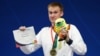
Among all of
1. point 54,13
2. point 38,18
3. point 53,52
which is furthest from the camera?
point 38,18

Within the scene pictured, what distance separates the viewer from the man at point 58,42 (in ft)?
7.15

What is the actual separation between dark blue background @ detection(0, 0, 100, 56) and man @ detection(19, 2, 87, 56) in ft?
4.29

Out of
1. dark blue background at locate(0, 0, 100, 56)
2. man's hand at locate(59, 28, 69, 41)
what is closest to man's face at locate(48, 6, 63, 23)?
man's hand at locate(59, 28, 69, 41)

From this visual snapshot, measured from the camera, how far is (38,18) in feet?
12.5

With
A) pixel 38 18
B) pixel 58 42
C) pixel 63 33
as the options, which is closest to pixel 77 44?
pixel 58 42

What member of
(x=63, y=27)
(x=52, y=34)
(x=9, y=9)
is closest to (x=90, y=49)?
(x=9, y=9)

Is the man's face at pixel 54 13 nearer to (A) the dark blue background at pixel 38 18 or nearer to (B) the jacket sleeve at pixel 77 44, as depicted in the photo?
(B) the jacket sleeve at pixel 77 44

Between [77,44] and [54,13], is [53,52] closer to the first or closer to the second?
[77,44]

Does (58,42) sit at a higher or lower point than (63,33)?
lower

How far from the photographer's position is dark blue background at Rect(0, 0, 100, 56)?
3.73 meters

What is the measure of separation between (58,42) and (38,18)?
5.39ft

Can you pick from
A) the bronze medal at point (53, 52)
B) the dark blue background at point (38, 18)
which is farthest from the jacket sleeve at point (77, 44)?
the dark blue background at point (38, 18)

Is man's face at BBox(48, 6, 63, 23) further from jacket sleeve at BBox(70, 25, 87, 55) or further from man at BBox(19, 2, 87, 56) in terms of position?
jacket sleeve at BBox(70, 25, 87, 55)

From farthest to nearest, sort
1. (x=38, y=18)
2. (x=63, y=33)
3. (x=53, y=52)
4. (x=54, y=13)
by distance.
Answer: (x=38, y=18) < (x=54, y=13) < (x=53, y=52) < (x=63, y=33)
